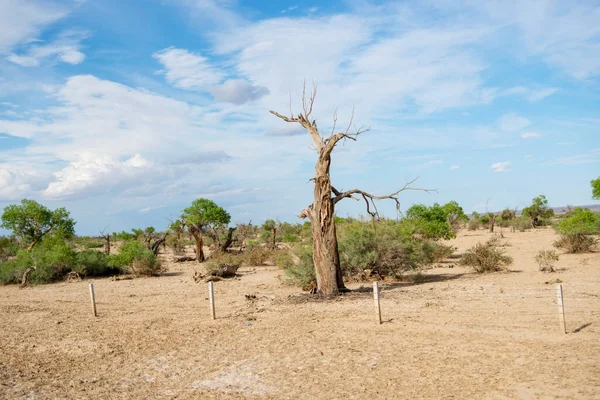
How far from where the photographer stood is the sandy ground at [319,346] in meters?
7.52

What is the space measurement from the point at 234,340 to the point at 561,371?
6.14m

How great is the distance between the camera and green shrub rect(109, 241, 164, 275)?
24578mm

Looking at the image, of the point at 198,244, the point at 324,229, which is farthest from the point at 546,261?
the point at 198,244

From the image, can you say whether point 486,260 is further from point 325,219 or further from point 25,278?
point 25,278

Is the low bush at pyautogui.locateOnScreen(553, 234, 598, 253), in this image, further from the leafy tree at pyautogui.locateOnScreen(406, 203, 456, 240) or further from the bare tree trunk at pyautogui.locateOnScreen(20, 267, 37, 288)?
the bare tree trunk at pyautogui.locateOnScreen(20, 267, 37, 288)

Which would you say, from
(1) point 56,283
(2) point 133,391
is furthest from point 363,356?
(1) point 56,283

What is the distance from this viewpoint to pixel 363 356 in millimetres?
8906

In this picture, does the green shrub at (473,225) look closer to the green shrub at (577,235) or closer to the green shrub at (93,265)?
the green shrub at (577,235)

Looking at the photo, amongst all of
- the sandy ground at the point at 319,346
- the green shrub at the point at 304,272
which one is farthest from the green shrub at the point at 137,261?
the green shrub at the point at 304,272

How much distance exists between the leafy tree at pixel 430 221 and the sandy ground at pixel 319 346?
43.6 ft

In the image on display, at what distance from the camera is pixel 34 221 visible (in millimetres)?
33062

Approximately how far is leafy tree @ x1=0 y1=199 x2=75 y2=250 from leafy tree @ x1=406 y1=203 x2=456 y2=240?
22.9 meters

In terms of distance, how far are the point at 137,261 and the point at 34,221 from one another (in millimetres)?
12858

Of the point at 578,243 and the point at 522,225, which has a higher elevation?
the point at 522,225
